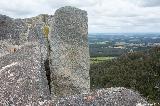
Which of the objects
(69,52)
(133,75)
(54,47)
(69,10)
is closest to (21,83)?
(54,47)

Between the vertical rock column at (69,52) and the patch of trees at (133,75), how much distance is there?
438ft

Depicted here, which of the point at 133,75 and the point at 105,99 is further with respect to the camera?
the point at 133,75

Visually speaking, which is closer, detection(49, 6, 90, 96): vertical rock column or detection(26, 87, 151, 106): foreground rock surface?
detection(26, 87, 151, 106): foreground rock surface

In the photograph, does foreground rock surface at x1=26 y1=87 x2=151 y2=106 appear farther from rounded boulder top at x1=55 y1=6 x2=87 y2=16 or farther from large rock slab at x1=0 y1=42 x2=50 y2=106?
rounded boulder top at x1=55 y1=6 x2=87 y2=16

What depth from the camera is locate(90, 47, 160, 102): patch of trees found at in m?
160

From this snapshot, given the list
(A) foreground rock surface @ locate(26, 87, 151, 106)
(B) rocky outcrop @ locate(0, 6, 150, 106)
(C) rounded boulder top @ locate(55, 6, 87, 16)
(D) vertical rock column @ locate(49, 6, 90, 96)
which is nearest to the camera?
(A) foreground rock surface @ locate(26, 87, 151, 106)

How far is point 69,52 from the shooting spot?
714 inches

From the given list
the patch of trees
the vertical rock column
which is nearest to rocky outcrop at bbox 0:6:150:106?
the vertical rock column

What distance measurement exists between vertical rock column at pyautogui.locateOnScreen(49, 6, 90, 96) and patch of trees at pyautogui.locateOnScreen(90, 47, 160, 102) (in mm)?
133582

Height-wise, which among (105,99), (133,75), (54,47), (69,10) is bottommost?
(133,75)

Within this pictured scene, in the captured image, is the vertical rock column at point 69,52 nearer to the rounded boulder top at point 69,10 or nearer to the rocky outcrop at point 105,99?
the rounded boulder top at point 69,10

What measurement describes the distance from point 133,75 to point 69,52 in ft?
525

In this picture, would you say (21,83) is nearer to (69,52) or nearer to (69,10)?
(69,52)

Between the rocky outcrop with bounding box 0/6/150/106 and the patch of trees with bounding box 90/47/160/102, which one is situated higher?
the rocky outcrop with bounding box 0/6/150/106
